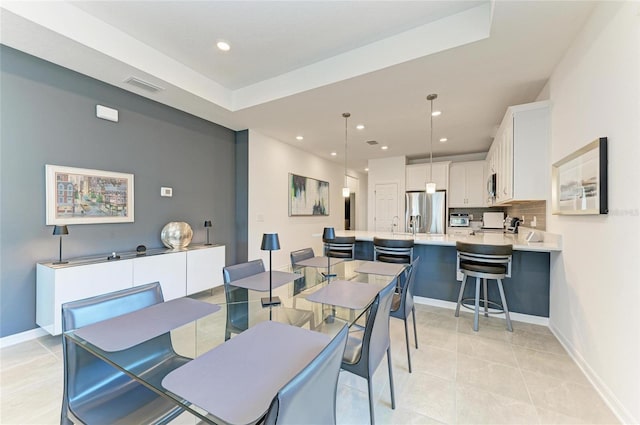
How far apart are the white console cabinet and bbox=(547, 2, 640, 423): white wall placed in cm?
404

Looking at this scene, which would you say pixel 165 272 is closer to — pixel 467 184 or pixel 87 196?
pixel 87 196

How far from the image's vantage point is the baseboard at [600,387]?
4.88ft

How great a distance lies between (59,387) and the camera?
5.92 feet

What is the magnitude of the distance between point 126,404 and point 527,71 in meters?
4.09

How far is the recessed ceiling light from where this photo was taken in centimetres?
264

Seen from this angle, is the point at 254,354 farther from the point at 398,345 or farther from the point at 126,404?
the point at 398,345

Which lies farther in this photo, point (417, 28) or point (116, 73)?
point (116, 73)

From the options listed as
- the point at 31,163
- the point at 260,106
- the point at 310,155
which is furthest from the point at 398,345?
the point at 310,155

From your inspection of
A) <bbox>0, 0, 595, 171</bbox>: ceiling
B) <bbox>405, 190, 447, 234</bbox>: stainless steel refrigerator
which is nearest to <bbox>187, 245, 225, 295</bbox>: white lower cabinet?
<bbox>0, 0, 595, 171</bbox>: ceiling

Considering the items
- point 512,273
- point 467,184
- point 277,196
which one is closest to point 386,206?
point 467,184

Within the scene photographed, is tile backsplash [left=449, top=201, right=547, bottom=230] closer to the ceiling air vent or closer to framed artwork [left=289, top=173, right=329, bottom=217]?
framed artwork [left=289, top=173, right=329, bottom=217]

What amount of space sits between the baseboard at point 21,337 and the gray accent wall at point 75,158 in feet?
0.14

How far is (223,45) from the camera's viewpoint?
2680 mm

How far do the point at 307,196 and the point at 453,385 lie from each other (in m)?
4.77
